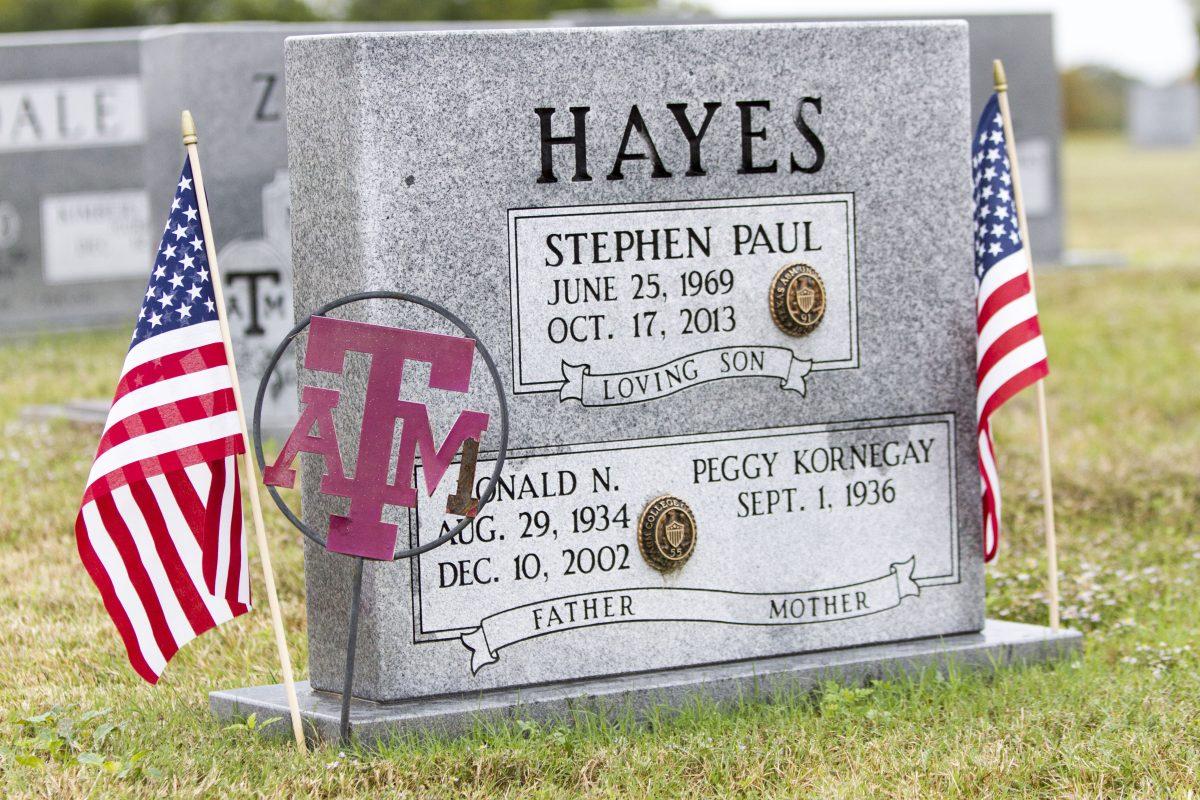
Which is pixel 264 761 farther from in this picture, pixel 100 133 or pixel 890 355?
pixel 100 133

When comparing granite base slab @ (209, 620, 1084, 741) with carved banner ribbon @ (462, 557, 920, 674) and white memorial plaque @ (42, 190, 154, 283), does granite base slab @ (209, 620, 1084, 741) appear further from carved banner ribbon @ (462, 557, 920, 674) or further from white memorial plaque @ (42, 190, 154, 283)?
white memorial plaque @ (42, 190, 154, 283)

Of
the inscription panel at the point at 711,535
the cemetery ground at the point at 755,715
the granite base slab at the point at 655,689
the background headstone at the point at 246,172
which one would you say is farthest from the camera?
the background headstone at the point at 246,172

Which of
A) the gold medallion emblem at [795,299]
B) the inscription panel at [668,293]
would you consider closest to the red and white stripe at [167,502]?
the inscription panel at [668,293]

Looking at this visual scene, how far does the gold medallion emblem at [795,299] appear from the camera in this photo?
433 centimetres

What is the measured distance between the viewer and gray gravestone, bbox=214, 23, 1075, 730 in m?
3.96

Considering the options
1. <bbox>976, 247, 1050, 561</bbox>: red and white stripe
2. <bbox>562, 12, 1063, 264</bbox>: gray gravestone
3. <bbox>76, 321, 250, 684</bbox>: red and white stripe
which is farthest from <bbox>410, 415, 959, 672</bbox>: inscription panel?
<bbox>562, 12, 1063, 264</bbox>: gray gravestone

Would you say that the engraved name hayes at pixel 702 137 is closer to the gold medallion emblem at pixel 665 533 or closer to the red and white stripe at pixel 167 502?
the gold medallion emblem at pixel 665 533

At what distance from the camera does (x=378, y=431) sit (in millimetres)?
3723

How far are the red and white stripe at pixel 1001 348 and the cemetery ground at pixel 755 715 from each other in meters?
0.55

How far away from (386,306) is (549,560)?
0.77 m

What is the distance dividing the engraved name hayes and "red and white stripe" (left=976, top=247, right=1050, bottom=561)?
23.9 inches

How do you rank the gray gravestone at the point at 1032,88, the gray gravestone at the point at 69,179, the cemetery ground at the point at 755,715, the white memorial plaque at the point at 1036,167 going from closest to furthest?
the cemetery ground at the point at 755,715
the gray gravestone at the point at 69,179
the gray gravestone at the point at 1032,88
the white memorial plaque at the point at 1036,167

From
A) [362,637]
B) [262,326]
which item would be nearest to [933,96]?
[362,637]

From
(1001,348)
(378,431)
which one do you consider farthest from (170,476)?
(1001,348)
